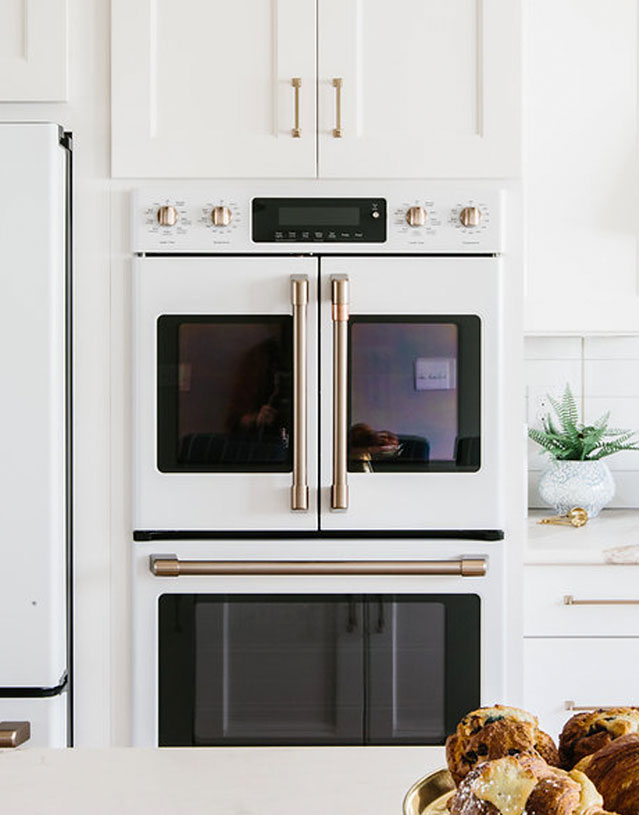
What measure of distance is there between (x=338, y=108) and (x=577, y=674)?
4.25 feet

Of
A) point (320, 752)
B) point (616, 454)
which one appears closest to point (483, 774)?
point (320, 752)

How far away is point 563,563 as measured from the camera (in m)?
2.14

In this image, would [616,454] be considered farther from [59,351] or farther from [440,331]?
[59,351]

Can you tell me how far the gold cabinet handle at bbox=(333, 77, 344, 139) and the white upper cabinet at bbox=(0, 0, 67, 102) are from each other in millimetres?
545

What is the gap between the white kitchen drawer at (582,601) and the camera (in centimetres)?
214

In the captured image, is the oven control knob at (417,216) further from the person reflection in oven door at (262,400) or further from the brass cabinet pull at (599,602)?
the brass cabinet pull at (599,602)

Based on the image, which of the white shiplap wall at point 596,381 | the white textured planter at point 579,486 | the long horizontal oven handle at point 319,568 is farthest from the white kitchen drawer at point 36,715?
the white shiplap wall at point 596,381

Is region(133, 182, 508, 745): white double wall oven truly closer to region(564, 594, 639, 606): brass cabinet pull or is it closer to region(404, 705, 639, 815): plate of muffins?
region(564, 594, 639, 606): brass cabinet pull

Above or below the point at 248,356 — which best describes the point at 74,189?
above

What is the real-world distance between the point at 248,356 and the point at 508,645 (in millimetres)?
782

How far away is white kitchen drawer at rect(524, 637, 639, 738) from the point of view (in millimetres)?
2131

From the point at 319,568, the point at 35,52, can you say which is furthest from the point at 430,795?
the point at 35,52

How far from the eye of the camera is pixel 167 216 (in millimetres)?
1969

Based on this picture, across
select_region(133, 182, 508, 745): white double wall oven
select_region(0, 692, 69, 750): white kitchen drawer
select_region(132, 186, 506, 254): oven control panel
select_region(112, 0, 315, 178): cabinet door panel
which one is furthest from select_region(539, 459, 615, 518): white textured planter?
select_region(0, 692, 69, 750): white kitchen drawer
